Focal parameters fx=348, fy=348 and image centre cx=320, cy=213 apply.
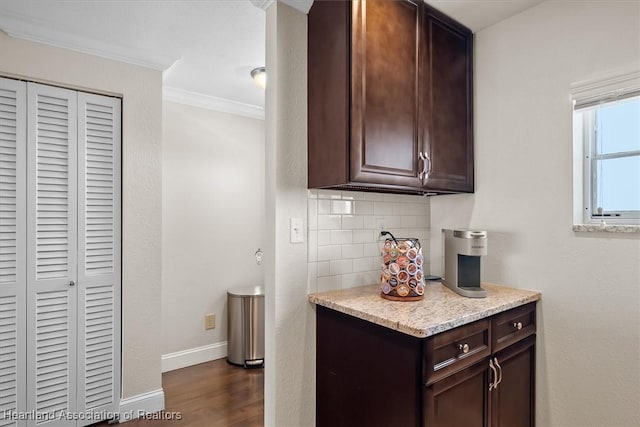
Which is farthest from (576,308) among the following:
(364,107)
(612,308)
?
(364,107)

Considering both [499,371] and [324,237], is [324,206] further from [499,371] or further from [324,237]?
[499,371]

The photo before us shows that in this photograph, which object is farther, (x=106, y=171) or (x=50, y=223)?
(x=106, y=171)

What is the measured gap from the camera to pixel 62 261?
2.10 meters

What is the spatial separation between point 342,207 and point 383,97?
0.57 metres

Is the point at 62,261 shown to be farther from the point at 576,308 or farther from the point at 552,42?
the point at 552,42

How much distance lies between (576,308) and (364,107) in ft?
4.38

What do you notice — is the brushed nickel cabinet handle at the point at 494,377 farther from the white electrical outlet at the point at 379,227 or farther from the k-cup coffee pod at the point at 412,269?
the white electrical outlet at the point at 379,227

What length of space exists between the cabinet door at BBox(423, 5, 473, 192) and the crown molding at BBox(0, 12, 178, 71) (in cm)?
170

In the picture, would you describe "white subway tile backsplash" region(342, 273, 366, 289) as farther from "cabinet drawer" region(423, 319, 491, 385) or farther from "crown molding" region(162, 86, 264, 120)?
"crown molding" region(162, 86, 264, 120)

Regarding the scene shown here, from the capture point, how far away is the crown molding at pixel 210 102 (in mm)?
3019

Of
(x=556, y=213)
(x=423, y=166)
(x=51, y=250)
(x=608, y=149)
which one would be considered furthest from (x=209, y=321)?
(x=608, y=149)

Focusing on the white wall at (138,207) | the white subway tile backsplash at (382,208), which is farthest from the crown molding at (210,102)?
the white subway tile backsplash at (382,208)

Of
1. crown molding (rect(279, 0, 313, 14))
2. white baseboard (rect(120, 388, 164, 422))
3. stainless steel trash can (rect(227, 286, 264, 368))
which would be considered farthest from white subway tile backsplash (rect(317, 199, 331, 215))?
white baseboard (rect(120, 388, 164, 422))

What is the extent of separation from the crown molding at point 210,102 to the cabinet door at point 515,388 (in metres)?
2.92
